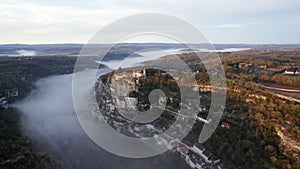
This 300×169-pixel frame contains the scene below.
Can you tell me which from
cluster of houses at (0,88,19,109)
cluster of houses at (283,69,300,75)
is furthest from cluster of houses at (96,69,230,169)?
cluster of houses at (283,69,300,75)

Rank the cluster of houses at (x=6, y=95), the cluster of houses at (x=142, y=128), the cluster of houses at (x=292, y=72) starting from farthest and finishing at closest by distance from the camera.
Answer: the cluster of houses at (x=292, y=72)
the cluster of houses at (x=6, y=95)
the cluster of houses at (x=142, y=128)

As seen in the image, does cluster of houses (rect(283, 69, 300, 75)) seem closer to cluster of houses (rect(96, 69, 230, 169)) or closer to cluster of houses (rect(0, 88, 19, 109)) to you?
cluster of houses (rect(96, 69, 230, 169))

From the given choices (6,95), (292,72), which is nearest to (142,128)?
(6,95)

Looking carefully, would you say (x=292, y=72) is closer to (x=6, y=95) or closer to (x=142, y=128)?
(x=142, y=128)

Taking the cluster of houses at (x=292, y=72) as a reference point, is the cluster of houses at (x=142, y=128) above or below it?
below

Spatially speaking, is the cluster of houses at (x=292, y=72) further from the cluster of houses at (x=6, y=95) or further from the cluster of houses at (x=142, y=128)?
the cluster of houses at (x=6, y=95)

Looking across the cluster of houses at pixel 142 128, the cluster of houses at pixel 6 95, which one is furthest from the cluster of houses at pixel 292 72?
the cluster of houses at pixel 6 95

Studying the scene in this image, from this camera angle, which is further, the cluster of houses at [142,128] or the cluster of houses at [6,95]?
the cluster of houses at [6,95]

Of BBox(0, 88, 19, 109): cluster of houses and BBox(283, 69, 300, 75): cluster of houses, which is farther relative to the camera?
BBox(283, 69, 300, 75): cluster of houses

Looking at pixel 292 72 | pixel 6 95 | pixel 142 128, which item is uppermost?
pixel 292 72

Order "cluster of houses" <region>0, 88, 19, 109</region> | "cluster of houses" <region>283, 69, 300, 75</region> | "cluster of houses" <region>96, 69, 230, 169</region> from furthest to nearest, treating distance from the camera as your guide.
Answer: "cluster of houses" <region>283, 69, 300, 75</region> → "cluster of houses" <region>0, 88, 19, 109</region> → "cluster of houses" <region>96, 69, 230, 169</region>

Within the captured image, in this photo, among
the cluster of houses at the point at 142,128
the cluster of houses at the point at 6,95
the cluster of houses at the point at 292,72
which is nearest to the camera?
the cluster of houses at the point at 142,128
